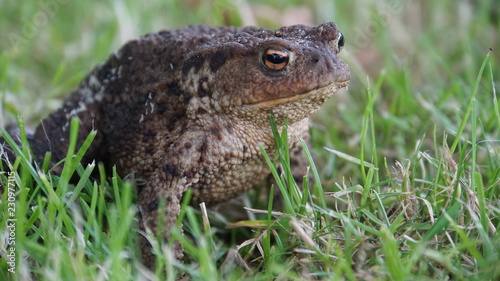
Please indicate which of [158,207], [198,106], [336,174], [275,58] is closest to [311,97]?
[275,58]

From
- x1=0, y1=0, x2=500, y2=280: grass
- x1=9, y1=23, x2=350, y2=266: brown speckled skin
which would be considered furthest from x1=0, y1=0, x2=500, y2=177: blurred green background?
x1=9, y1=23, x2=350, y2=266: brown speckled skin

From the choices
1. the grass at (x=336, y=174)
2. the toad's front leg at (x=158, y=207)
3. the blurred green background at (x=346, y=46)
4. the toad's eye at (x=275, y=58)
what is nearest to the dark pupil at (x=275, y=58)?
the toad's eye at (x=275, y=58)

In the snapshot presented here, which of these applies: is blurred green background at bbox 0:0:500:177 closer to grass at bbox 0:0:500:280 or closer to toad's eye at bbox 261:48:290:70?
grass at bbox 0:0:500:280

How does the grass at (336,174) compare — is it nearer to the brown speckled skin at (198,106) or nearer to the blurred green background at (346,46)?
the blurred green background at (346,46)

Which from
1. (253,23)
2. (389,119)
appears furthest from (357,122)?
(253,23)

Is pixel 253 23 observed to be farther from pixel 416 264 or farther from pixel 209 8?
pixel 416 264
